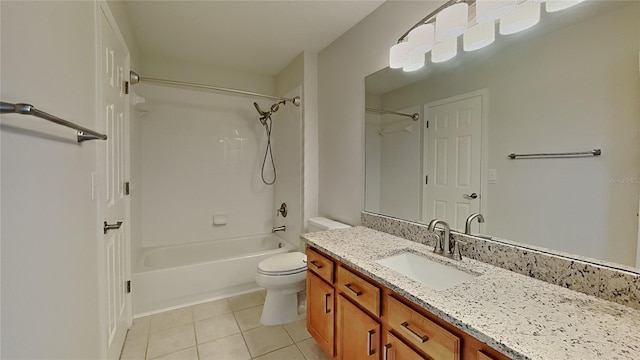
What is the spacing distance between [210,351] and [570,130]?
230cm

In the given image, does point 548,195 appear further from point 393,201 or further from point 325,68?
point 325,68

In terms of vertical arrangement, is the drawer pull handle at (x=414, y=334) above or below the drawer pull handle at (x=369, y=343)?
above

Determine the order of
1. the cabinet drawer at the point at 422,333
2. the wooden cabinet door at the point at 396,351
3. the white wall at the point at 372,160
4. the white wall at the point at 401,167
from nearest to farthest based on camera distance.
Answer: the cabinet drawer at the point at 422,333, the wooden cabinet door at the point at 396,351, the white wall at the point at 401,167, the white wall at the point at 372,160

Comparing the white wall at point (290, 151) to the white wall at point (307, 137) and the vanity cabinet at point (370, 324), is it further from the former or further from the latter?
the vanity cabinet at point (370, 324)

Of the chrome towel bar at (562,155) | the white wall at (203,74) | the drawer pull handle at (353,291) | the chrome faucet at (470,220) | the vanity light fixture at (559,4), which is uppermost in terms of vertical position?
the white wall at (203,74)

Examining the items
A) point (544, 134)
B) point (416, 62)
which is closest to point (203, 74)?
point (416, 62)

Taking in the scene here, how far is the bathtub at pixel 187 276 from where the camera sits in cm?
219

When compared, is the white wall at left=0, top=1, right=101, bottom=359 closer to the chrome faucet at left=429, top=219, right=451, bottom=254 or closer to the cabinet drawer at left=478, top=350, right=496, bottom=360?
the cabinet drawer at left=478, top=350, right=496, bottom=360

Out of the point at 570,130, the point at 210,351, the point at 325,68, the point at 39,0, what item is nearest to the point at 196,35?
the point at 325,68

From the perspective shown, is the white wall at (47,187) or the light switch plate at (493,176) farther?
the light switch plate at (493,176)

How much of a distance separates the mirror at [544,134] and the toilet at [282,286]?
3.32ft

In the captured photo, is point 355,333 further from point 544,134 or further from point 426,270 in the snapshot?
point 544,134

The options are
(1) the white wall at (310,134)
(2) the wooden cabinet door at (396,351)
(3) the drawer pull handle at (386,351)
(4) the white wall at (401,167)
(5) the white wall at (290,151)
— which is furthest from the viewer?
(5) the white wall at (290,151)

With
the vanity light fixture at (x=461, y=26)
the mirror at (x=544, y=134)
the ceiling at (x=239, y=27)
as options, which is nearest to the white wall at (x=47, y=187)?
the ceiling at (x=239, y=27)
